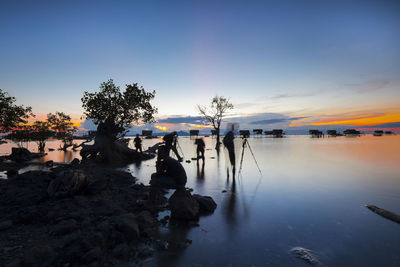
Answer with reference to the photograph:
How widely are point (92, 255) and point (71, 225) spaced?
5.52 feet

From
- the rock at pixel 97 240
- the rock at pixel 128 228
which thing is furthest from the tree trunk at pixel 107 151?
the rock at pixel 97 240

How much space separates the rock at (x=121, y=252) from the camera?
14.4 ft

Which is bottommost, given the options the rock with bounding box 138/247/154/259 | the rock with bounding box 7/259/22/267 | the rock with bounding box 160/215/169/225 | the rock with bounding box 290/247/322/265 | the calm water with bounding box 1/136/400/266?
the calm water with bounding box 1/136/400/266

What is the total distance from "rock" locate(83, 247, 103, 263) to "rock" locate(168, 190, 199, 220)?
110 inches

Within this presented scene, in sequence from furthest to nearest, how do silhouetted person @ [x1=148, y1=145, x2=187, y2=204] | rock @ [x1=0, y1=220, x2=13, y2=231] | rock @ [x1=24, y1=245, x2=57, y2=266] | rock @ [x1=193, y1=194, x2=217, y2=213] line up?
rock @ [x1=193, y1=194, x2=217, y2=213]
silhouetted person @ [x1=148, y1=145, x2=187, y2=204]
rock @ [x1=0, y1=220, x2=13, y2=231]
rock @ [x1=24, y1=245, x2=57, y2=266]

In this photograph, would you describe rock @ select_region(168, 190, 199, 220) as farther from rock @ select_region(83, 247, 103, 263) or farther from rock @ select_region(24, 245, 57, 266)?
rock @ select_region(24, 245, 57, 266)

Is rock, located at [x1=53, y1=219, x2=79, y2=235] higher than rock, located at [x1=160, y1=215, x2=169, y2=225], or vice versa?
rock, located at [x1=53, y1=219, x2=79, y2=235]

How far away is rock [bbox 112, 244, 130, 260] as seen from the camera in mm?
4382

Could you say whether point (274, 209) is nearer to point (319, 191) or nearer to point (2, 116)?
point (319, 191)

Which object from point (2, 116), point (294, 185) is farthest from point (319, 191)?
point (2, 116)

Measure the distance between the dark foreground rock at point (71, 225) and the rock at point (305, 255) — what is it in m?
3.75

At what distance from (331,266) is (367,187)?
920 cm

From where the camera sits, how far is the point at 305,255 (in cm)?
465

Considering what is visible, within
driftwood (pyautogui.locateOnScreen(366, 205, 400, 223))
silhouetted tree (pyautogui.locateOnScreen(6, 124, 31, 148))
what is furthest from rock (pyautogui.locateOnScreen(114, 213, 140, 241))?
silhouetted tree (pyautogui.locateOnScreen(6, 124, 31, 148))
